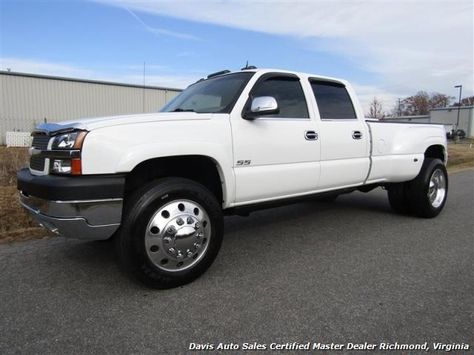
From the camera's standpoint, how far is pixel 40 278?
135 inches

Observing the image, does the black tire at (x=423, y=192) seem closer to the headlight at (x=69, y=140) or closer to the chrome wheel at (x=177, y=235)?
the chrome wheel at (x=177, y=235)

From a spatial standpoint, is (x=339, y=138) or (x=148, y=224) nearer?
(x=148, y=224)

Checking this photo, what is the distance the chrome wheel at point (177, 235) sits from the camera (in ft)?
10.1

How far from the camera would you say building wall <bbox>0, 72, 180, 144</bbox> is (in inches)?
1083

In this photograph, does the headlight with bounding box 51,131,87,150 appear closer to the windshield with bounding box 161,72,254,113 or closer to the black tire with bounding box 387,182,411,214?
the windshield with bounding box 161,72,254,113

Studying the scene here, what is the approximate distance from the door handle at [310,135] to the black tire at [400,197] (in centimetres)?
219

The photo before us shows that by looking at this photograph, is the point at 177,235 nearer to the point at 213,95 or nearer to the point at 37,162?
the point at 37,162

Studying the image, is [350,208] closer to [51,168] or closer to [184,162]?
[184,162]

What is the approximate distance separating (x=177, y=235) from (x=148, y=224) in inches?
10.1

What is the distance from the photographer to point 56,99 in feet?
95.6

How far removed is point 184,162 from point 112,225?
91 cm

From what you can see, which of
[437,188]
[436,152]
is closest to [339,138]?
[437,188]

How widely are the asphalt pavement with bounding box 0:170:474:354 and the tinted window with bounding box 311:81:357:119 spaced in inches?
58.5

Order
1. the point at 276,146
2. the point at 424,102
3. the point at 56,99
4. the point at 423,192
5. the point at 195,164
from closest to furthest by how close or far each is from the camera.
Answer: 1. the point at 195,164
2. the point at 276,146
3. the point at 423,192
4. the point at 56,99
5. the point at 424,102
